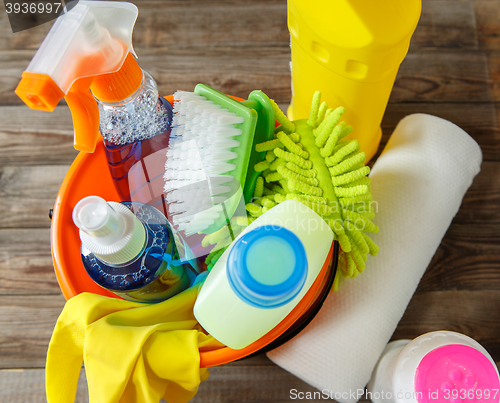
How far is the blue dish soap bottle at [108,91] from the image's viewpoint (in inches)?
9.8

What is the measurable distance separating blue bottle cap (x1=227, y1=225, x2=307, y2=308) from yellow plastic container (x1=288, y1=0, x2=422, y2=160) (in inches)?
7.3

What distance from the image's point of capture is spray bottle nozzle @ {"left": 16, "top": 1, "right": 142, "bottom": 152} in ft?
0.79

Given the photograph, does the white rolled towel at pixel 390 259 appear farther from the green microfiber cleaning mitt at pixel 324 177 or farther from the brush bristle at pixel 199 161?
the brush bristle at pixel 199 161

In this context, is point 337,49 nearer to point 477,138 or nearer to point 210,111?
point 210,111

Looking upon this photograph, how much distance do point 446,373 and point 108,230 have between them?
1.00 ft

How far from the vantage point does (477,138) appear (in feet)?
1.92

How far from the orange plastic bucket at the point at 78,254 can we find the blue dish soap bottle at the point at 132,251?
0.20ft

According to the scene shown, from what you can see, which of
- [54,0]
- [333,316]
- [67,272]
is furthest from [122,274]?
[54,0]

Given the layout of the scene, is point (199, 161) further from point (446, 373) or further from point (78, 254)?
point (446, 373)

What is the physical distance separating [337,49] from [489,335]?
1.35 ft

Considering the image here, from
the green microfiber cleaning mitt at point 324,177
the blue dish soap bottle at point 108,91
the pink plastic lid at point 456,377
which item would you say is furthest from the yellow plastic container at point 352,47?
the pink plastic lid at point 456,377

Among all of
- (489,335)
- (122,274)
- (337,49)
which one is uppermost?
(337,49)

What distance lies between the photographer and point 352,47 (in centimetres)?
35

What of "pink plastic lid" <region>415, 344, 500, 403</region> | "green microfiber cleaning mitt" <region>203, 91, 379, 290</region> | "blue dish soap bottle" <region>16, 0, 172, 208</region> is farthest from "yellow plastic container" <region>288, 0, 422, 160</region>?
"pink plastic lid" <region>415, 344, 500, 403</region>
